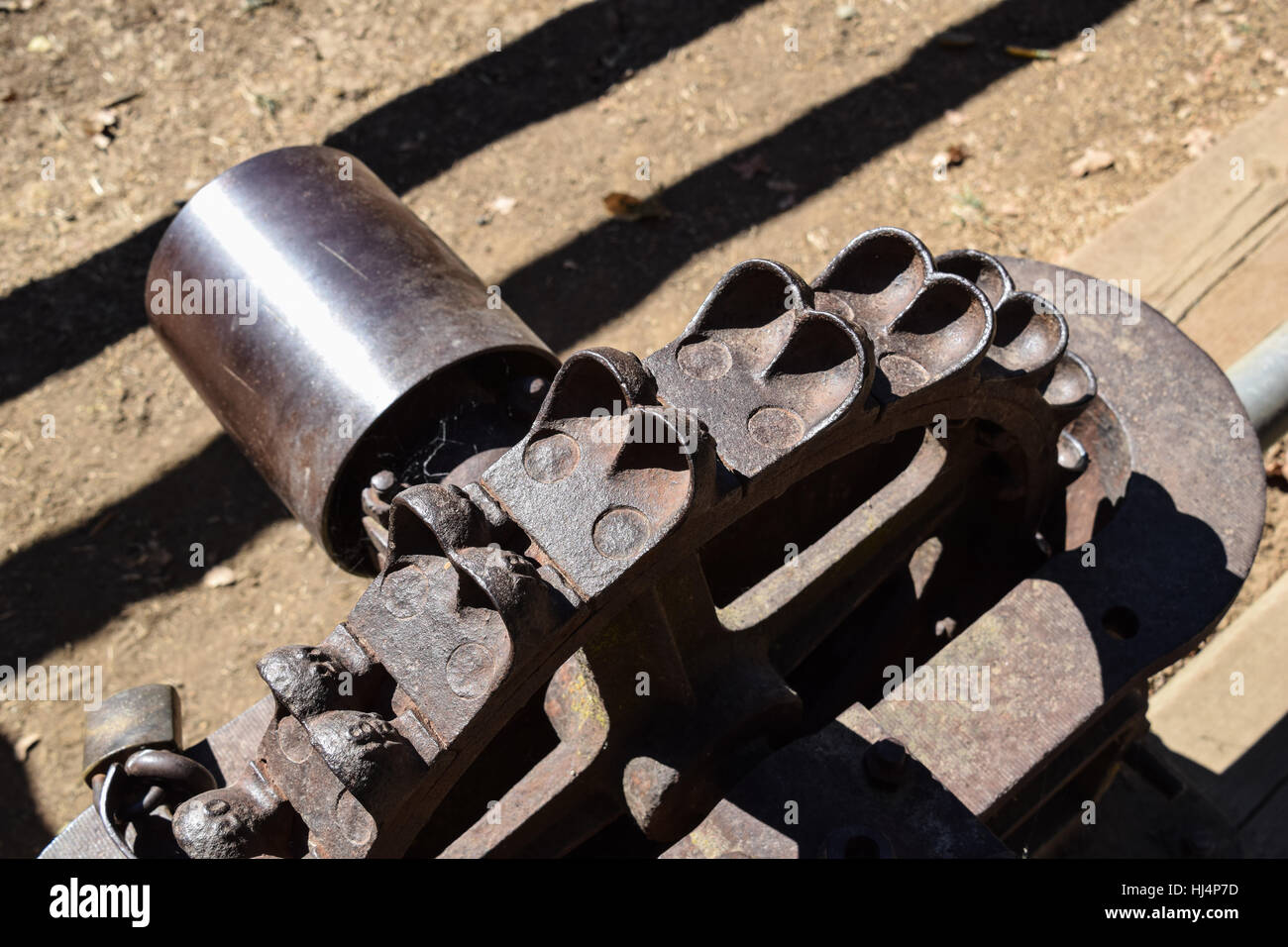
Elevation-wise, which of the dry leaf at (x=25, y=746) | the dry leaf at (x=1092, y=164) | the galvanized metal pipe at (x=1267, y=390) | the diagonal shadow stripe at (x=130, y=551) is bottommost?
the dry leaf at (x=1092, y=164)

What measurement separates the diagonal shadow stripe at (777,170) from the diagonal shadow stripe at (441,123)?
0.86 m

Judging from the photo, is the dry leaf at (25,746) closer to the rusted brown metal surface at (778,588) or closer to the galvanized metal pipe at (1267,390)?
the rusted brown metal surface at (778,588)

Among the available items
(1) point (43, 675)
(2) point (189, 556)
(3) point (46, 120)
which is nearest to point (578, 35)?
(3) point (46, 120)

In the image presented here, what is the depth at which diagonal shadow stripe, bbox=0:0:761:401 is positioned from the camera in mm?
4891

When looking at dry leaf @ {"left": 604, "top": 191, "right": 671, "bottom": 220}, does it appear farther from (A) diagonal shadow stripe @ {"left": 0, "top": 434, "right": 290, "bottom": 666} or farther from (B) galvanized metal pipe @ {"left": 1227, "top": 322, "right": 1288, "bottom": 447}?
(B) galvanized metal pipe @ {"left": 1227, "top": 322, "right": 1288, "bottom": 447}

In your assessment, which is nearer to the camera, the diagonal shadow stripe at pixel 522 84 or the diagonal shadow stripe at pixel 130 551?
the diagonal shadow stripe at pixel 130 551

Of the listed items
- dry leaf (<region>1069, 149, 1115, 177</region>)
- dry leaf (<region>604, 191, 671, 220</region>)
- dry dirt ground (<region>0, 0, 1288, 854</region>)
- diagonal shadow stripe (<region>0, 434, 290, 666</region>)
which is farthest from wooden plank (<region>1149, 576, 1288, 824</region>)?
diagonal shadow stripe (<region>0, 434, 290, 666</region>)

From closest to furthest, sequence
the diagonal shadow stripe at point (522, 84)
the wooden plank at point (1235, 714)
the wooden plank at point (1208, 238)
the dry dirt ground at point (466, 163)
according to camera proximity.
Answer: the wooden plank at point (1235, 714) < the wooden plank at point (1208, 238) < the dry dirt ground at point (466, 163) < the diagonal shadow stripe at point (522, 84)

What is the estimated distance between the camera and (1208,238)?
4.20 metres

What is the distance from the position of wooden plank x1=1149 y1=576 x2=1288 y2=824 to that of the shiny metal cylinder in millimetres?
2315

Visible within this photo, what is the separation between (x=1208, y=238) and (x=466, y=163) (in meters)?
3.34

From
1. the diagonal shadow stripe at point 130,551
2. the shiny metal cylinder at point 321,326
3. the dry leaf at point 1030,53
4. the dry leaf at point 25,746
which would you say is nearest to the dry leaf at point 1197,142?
the dry leaf at point 1030,53

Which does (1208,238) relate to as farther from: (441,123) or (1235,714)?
(441,123)

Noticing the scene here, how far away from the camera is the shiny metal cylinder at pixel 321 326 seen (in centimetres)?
224
